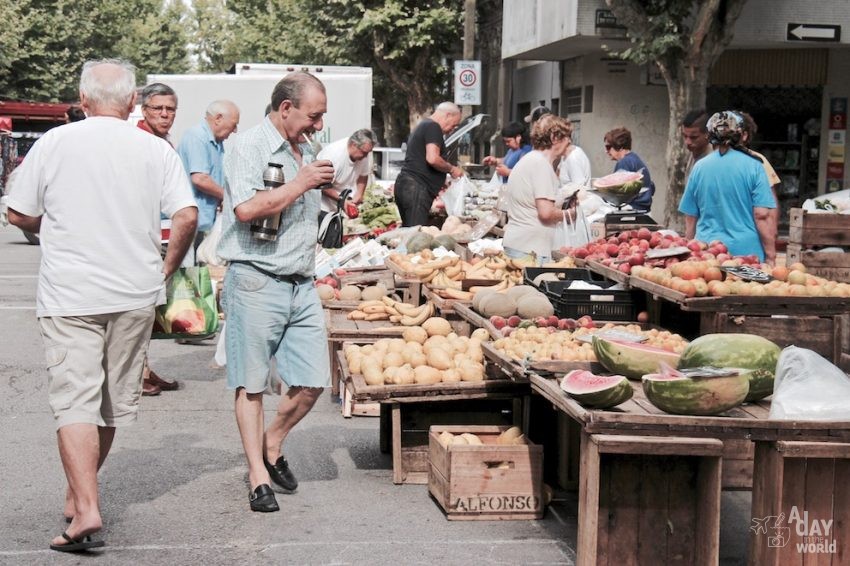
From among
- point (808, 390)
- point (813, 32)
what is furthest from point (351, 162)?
point (813, 32)

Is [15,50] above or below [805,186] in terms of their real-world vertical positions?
above

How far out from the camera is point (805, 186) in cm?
2558

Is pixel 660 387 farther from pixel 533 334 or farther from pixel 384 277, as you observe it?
pixel 384 277

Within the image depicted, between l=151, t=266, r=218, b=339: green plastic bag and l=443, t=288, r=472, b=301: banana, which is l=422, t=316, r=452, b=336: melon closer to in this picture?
l=443, t=288, r=472, b=301: banana

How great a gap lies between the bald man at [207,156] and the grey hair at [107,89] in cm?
430

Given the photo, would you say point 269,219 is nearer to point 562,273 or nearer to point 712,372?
point 712,372

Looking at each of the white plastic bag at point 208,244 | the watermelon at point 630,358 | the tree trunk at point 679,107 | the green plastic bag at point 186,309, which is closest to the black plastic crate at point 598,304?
the watermelon at point 630,358

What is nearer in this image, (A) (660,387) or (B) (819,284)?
(A) (660,387)

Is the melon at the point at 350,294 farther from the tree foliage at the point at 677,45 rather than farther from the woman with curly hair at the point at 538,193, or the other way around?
the tree foliage at the point at 677,45

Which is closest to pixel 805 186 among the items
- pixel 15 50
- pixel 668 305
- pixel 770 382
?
pixel 668 305

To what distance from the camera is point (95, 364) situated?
5.59m

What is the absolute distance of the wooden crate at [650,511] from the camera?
5043mm

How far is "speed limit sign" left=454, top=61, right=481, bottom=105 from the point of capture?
23938 mm

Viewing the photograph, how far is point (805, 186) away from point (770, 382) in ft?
69.8
